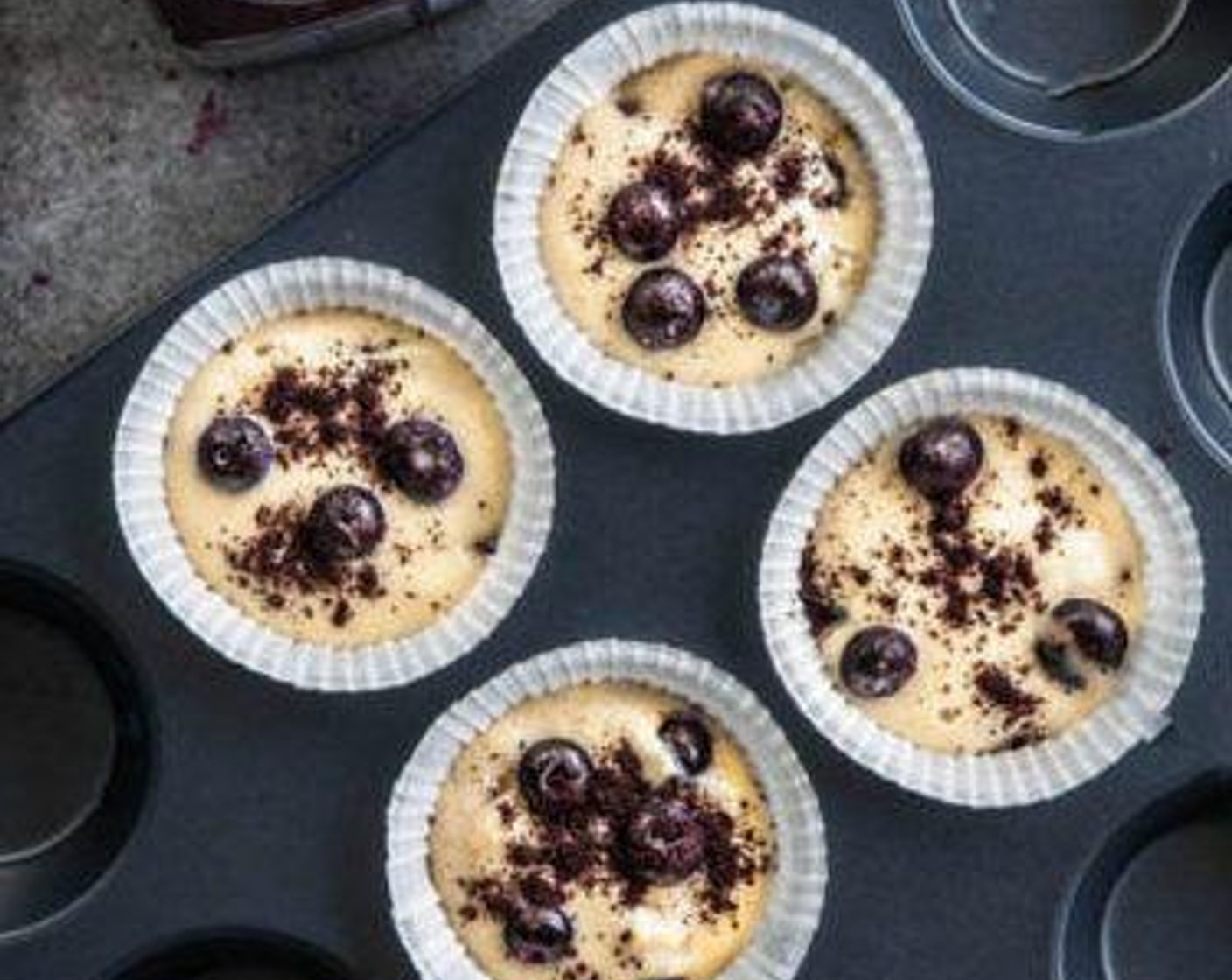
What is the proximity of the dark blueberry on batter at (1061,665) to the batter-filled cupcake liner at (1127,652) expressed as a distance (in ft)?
0.12

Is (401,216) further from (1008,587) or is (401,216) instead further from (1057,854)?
(1057,854)

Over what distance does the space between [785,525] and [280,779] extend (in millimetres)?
608

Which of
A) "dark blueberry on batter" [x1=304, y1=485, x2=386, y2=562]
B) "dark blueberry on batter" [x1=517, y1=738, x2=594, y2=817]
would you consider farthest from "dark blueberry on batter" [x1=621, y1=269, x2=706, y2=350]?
"dark blueberry on batter" [x1=517, y1=738, x2=594, y2=817]

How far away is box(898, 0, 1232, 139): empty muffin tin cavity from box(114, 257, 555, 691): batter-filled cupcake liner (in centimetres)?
62

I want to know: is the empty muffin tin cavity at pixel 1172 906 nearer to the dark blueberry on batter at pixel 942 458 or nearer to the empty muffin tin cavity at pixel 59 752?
the dark blueberry on batter at pixel 942 458

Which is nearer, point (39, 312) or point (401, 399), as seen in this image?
point (401, 399)

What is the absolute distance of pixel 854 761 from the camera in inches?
105

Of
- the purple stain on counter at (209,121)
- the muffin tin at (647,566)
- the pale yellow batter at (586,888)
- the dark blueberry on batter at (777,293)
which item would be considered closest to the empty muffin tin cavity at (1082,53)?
the muffin tin at (647,566)

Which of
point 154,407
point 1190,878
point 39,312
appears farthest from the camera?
point 39,312

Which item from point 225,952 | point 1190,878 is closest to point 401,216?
point 225,952

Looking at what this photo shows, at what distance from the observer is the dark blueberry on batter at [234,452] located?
2662 mm

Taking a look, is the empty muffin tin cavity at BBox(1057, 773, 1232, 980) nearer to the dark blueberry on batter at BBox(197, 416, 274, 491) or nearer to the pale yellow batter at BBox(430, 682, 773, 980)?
the pale yellow batter at BBox(430, 682, 773, 980)

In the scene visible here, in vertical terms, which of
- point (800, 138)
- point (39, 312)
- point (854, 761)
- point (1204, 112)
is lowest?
point (854, 761)

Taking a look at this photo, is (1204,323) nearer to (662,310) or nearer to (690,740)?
(662,310)
